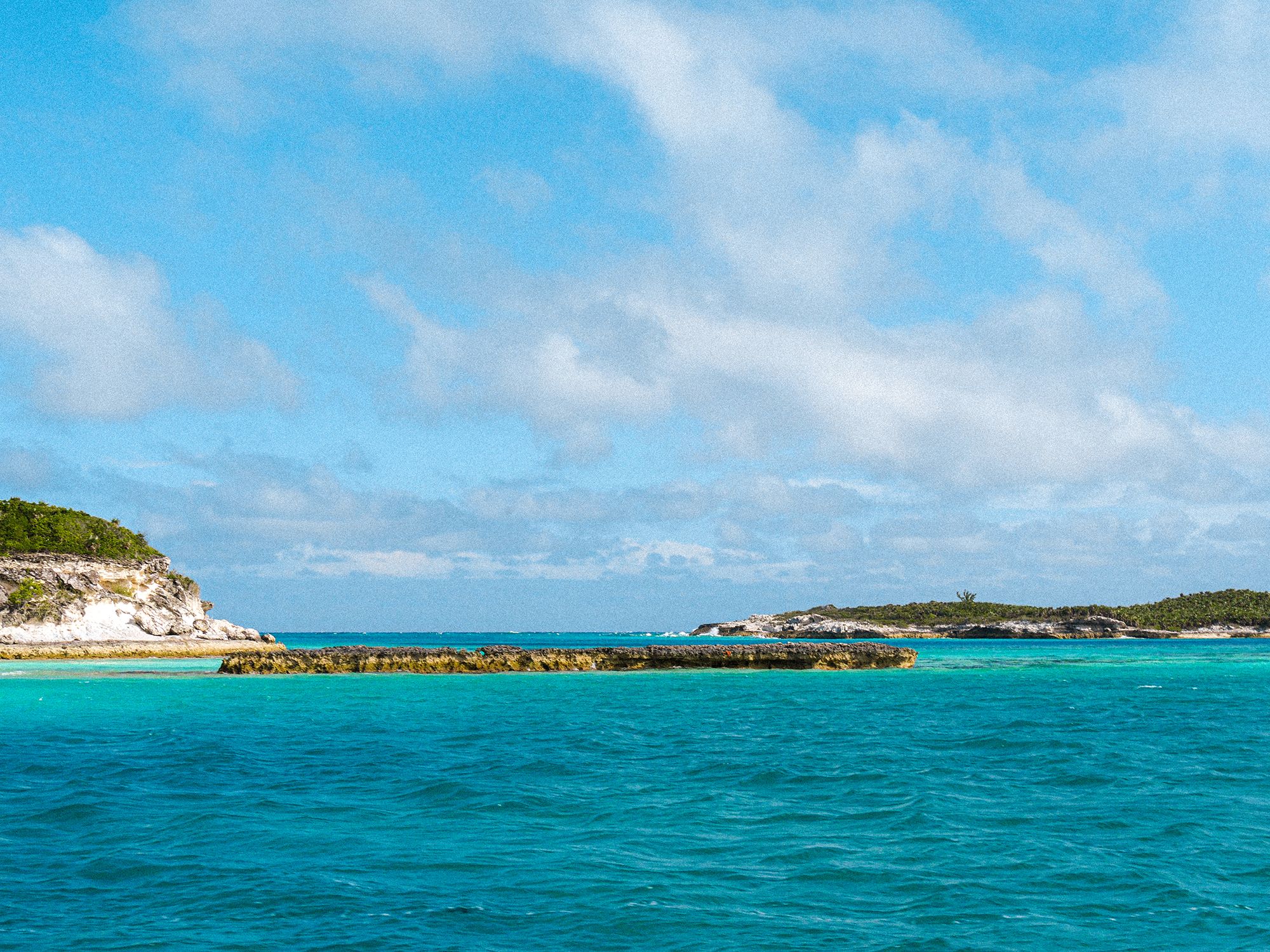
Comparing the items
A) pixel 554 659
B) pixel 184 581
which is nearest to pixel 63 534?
pixel 184 581

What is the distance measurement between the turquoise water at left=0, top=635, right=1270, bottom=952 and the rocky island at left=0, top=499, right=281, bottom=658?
69.8 m

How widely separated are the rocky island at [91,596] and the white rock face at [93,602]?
10 centimetres

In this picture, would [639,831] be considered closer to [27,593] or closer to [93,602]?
[27,593]

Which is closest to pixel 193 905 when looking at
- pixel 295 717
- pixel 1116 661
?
pixel 295 717

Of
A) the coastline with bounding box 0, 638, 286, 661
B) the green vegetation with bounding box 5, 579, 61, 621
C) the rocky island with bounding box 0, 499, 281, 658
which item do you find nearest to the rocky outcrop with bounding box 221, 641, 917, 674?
the coastline with bounding box 0, 638, 286, 661

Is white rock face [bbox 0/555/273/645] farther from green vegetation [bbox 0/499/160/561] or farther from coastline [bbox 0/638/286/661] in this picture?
green vegetation [bbox 0/499/160/561]

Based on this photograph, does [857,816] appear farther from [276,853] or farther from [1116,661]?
[1116,661]

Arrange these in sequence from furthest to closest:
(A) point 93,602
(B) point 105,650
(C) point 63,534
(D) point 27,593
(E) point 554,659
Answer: (C) point 63,534, (A) point 93,602, (B) point 105,650, (D) point 27,593, (E) point 554,659

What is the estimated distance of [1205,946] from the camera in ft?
45.7

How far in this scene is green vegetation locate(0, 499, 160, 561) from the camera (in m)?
118

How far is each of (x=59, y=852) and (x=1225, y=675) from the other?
264 feet

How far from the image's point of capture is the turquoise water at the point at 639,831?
584 inches

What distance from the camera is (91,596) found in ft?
359

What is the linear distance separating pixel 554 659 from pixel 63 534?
241 ft
